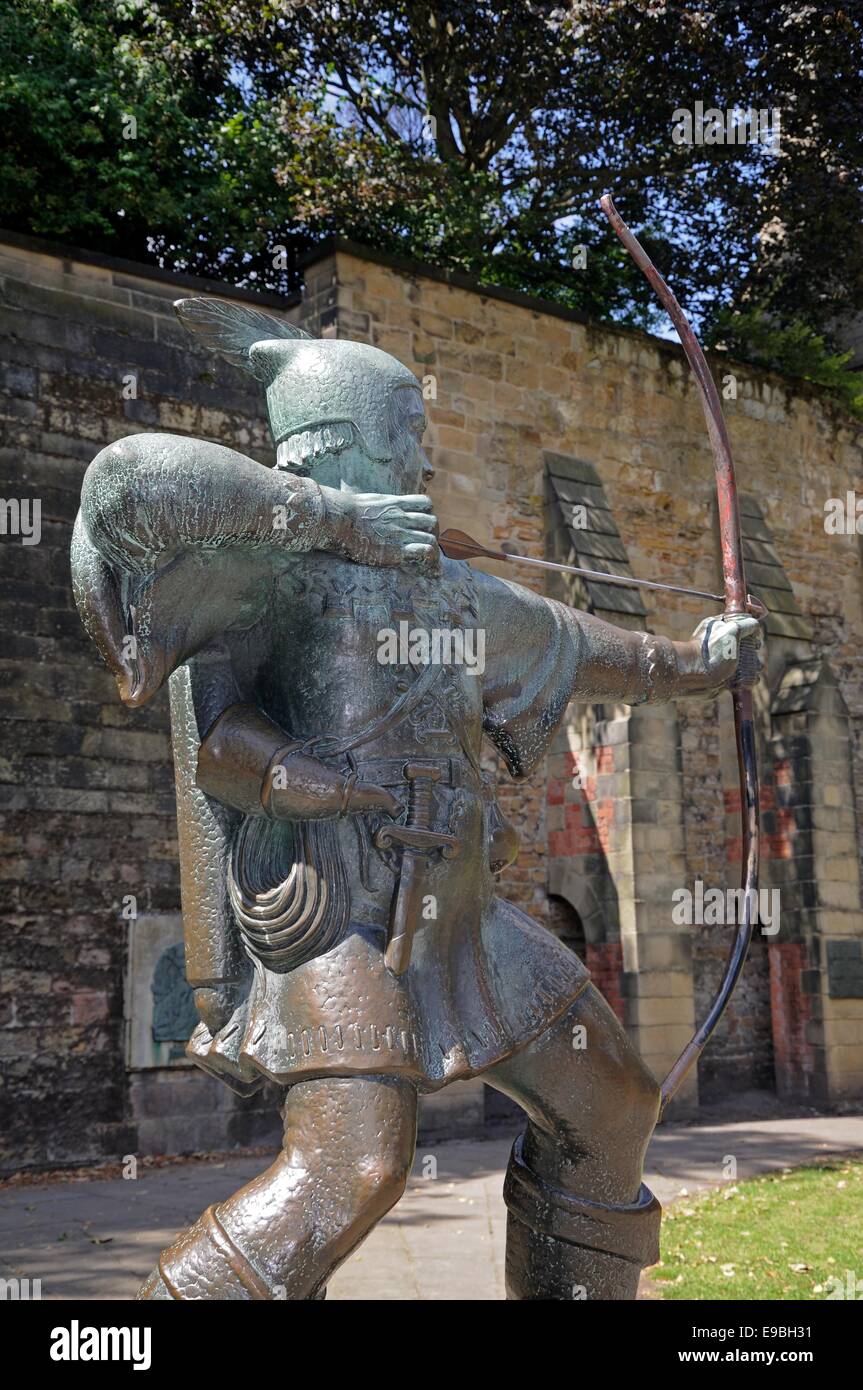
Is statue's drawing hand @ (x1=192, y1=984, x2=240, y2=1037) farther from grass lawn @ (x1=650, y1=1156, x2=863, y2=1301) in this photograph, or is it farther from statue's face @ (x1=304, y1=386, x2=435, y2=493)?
grass lawn @ (x1=650, y1=1156, x2=863, y2=1301)

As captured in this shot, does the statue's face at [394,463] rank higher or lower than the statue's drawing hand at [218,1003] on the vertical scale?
higher

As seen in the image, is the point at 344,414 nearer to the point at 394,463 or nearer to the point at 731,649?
the point at 394,463

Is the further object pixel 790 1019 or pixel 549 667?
pixel 790 1019

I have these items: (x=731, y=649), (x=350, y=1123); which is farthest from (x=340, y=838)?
(x=731, y=649)

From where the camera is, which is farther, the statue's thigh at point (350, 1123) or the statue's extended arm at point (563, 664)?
the statue's extended arm at point (563, 664)

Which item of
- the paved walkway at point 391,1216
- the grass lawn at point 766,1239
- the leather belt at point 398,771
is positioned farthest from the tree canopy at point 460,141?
the leather belt at point 398,771

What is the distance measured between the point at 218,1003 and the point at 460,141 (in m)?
14.5

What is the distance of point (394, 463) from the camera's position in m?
2.91

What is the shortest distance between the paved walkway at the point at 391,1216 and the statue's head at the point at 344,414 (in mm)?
2958

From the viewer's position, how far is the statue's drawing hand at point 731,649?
3281 millimetres

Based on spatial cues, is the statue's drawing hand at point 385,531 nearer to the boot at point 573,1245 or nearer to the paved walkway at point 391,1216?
the boot at point 573,1245

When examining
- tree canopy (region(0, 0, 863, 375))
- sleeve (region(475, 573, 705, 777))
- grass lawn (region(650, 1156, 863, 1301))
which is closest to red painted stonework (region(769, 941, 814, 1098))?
grass lawn (region(650, 1156, 863, 1301))

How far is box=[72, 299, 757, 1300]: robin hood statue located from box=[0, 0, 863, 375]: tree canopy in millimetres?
9280

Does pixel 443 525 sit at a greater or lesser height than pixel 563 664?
greater
